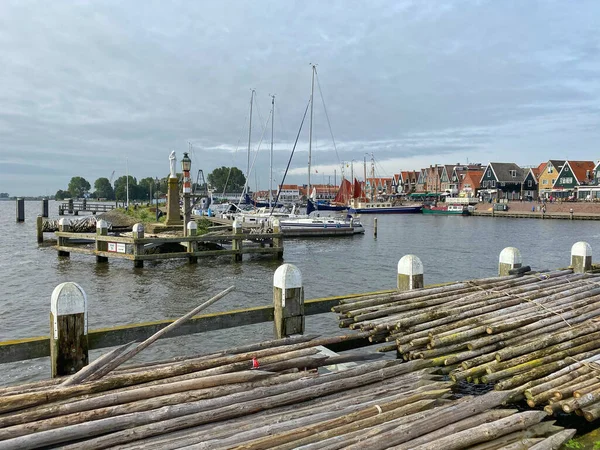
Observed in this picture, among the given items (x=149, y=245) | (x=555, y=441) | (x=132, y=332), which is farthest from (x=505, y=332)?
(x=149, y=245)

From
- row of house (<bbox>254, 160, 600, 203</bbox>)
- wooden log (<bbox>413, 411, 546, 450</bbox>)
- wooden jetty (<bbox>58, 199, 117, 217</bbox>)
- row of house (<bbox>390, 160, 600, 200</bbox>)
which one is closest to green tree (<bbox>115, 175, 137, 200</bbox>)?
wooden jetty (<bbox>58, 199, 117, 217</bbox>)

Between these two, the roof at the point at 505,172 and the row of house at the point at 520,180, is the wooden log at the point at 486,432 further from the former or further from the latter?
the roof at the point at 505,172

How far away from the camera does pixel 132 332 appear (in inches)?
261

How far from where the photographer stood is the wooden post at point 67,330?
19.1ft

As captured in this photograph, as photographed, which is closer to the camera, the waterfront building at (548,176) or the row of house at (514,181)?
the row of house at (514,181)

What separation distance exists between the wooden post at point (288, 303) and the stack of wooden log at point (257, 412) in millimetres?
1708

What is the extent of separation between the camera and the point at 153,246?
91.8 ft

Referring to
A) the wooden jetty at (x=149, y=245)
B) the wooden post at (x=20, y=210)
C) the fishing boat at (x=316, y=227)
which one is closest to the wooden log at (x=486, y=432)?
the wooden jetty at (x=149, y=245)

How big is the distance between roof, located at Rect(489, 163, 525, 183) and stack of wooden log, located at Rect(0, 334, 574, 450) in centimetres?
11041

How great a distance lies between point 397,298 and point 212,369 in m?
3.93

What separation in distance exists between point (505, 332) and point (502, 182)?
356 feet

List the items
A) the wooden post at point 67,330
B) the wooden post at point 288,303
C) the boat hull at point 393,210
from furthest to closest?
the boat hull at point 393,210 < the wooden post at point 288,303 < the wooden post at point 67,330

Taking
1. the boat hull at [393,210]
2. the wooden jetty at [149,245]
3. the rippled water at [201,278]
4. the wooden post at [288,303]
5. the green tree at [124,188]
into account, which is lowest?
the rippled water at [201,278]

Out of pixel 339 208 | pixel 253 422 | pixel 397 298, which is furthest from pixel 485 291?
pixel 339 208
